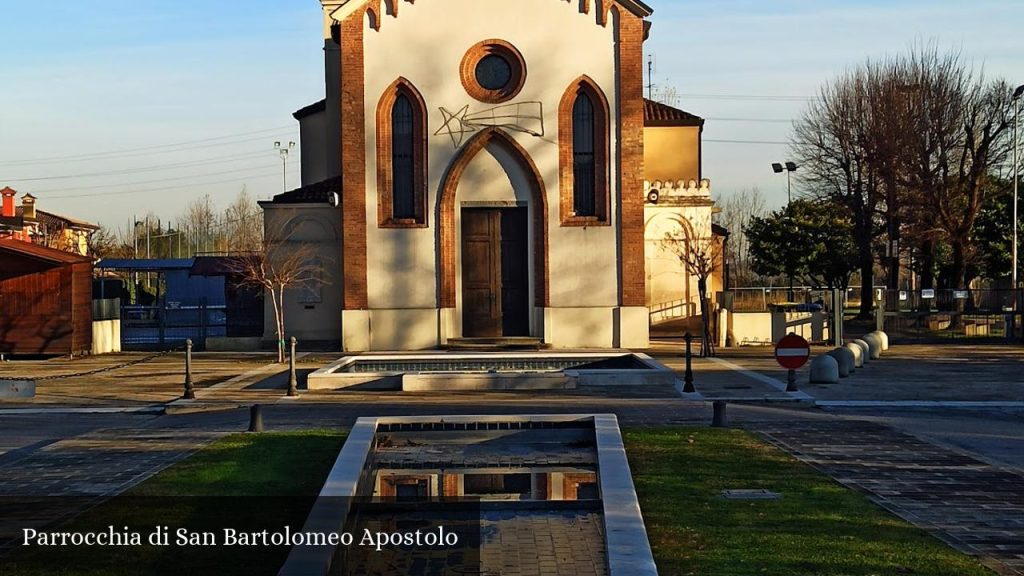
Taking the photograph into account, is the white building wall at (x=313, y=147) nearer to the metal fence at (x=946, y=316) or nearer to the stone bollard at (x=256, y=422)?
the metal fence at (x=946, y=316)

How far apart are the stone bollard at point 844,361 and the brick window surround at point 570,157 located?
10330 mm

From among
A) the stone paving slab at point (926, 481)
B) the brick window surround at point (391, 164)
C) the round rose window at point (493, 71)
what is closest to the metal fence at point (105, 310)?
the brick window surround at point (391, 164)

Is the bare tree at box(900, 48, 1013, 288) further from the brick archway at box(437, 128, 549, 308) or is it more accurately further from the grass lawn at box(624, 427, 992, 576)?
the grass lawn at box(624, 427, 992, 576)

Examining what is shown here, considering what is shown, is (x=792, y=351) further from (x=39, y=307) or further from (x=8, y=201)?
(x=8, y=201)

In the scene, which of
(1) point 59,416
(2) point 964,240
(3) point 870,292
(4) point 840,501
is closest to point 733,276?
(3) point 870,292

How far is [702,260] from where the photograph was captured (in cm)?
3344

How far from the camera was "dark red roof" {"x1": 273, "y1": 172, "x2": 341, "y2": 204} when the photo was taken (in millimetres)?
35469

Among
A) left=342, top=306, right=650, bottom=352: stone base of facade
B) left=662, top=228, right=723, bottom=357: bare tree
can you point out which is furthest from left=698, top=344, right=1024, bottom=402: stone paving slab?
left=342, top=306, right=650, bottom=352: stone base of facade

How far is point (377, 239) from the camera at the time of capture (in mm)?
33938

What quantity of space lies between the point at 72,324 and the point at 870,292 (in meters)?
32.2

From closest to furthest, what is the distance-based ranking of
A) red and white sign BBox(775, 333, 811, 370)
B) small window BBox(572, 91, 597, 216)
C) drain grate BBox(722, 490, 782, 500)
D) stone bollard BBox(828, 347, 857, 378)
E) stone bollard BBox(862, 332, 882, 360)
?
drain grate BBox(722, 490, 782, 500) < red and white sign BBox(775, 333, 811, 370) < stone bollard BBox(828, 347, 857, 378) < stone bollard BBox(862, 332, 882, 360) < small window BBox(572, 91, 597, 216)

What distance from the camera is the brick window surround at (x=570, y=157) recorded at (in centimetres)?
3400

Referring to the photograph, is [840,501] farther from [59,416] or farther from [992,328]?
[992,328]

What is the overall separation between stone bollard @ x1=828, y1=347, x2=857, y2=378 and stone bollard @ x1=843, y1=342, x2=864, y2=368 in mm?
→ 434
